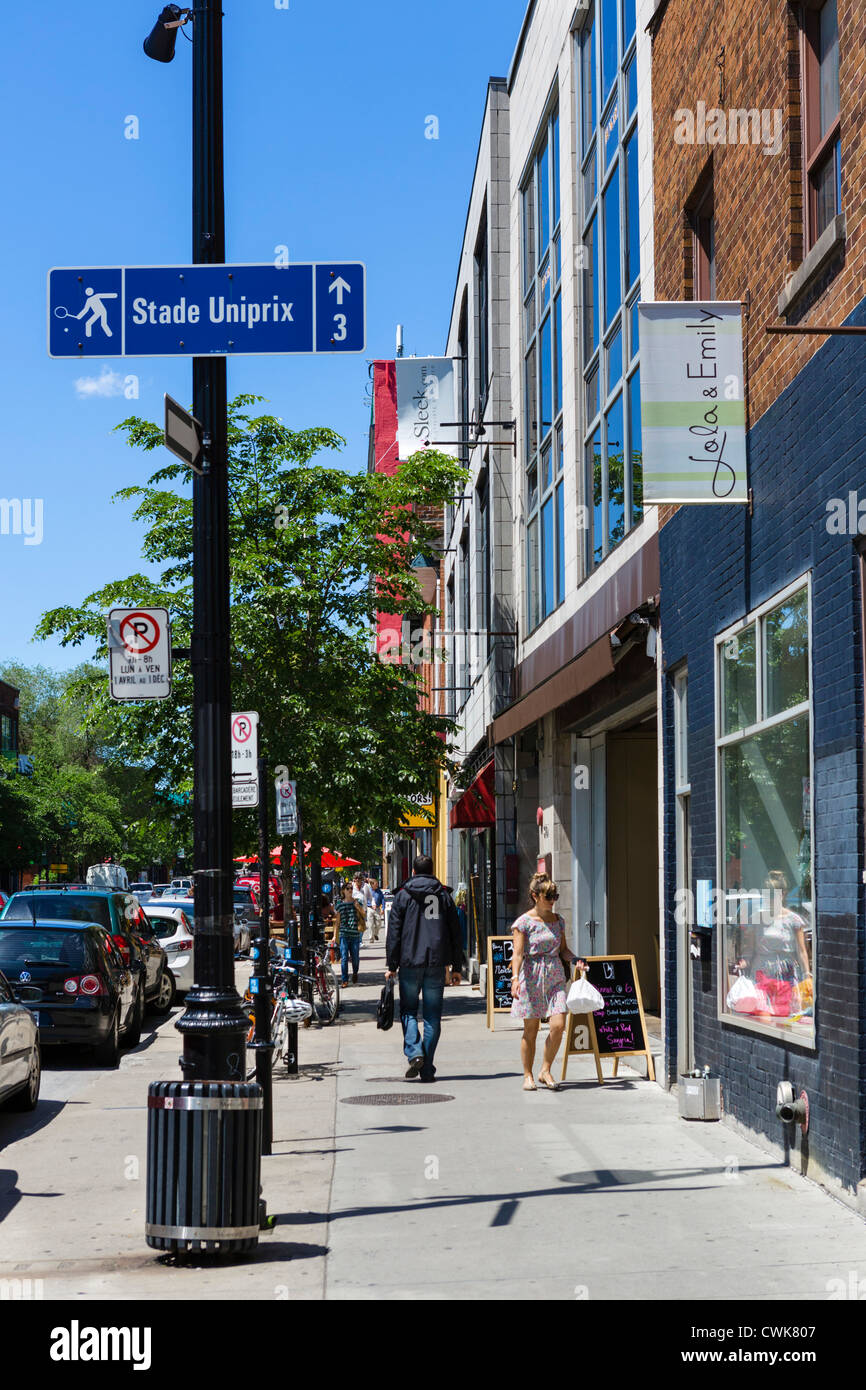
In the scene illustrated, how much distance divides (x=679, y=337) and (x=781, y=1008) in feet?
13.4

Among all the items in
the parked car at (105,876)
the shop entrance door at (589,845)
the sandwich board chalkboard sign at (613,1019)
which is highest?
the shop entrance door at (589,845)

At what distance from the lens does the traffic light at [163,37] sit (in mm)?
7816

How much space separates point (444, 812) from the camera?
135 feet

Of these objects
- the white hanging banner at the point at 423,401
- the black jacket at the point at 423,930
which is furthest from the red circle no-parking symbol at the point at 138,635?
the white hanging banner at the point at 423,401

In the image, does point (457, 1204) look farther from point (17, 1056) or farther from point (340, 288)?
point (17, 1056)

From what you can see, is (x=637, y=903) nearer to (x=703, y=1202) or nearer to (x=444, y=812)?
(x=703, y=1202)

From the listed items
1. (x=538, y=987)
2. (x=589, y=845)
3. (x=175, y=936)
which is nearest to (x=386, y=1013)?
(x=538, y=987)

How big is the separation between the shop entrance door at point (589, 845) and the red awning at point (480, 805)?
405 centimetres

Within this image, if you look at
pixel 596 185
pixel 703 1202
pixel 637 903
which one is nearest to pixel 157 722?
pixel 637 903

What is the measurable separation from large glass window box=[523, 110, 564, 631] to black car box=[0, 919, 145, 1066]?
696 cm

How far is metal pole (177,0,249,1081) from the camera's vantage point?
A: 7.21m

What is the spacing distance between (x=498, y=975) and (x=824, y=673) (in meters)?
11.2

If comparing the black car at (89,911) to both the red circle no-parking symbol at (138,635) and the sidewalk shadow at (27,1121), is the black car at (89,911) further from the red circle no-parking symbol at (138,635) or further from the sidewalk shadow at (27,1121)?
the red circle no-parking symbol at (138,635)

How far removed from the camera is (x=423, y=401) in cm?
2738
